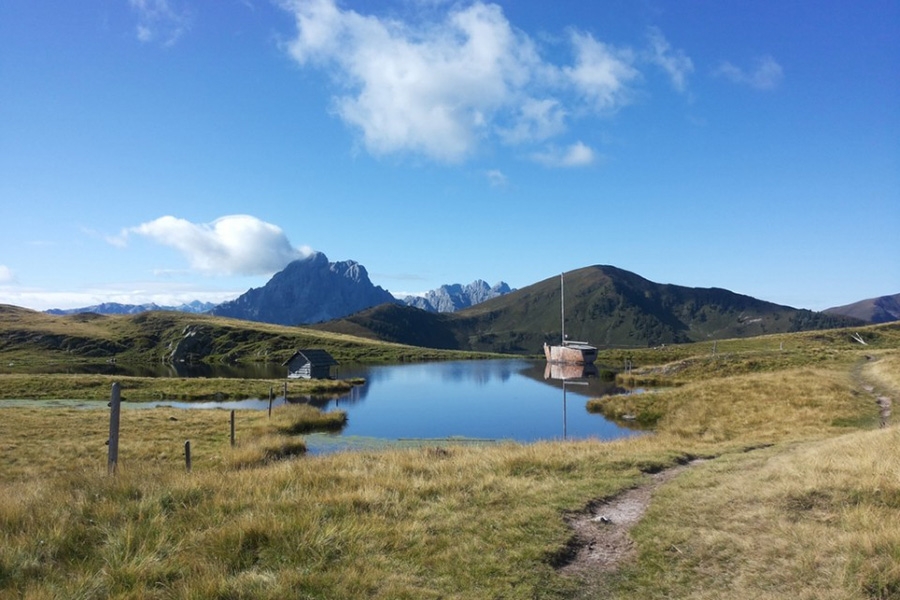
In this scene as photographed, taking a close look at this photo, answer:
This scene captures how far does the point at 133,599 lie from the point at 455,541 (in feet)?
15.5

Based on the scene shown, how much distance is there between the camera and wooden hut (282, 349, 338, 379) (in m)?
87.2

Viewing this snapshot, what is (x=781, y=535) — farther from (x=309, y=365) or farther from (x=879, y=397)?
(x=309, y=365)

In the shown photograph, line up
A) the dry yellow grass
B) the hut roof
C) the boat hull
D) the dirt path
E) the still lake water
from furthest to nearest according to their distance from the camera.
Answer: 1. the boat hull
2. the hut roof
3. the still lake water
4. the dirt path
5. the dry yellow grass

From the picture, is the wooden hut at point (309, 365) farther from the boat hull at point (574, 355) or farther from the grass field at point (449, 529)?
the grass field at point (449, 529)

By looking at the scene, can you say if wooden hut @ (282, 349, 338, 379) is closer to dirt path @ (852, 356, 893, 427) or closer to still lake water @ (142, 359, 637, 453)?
still lake water @ (142, 359, 637, 453)

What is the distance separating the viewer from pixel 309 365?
287 feet

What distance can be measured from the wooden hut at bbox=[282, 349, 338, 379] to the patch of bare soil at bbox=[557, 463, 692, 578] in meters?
78.9

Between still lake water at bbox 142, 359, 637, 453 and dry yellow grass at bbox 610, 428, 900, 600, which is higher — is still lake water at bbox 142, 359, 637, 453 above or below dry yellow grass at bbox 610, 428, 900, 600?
below

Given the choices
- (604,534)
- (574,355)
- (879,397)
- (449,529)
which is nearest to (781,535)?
(604,534)

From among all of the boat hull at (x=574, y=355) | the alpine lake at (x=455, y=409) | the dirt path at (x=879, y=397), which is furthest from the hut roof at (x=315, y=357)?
the dirt path at (x=879, y=397)

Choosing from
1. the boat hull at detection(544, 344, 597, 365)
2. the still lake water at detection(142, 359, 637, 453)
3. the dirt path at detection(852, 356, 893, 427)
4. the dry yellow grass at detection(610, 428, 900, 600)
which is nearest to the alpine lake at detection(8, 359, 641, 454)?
the still lake water at detection(142, 359, 637, 453)

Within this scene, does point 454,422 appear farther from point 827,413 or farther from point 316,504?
point 316,504

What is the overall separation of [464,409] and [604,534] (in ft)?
153

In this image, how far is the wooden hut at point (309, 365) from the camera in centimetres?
8719
